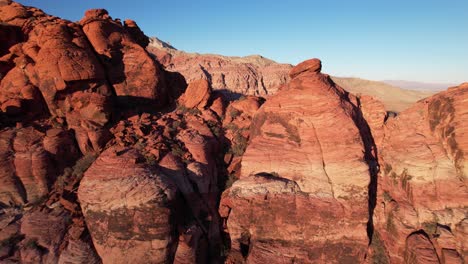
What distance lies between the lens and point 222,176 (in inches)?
573

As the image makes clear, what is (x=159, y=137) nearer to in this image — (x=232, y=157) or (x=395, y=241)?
(x=232, y=157)

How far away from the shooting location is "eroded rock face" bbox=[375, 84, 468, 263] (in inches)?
434

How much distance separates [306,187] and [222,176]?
4459 mm

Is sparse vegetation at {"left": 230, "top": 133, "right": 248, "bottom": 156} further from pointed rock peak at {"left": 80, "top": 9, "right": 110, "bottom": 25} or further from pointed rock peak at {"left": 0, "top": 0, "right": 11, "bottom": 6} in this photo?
pointed rock peak at {"left": 0, "top": 0, "right": 11, "bottom": 6}

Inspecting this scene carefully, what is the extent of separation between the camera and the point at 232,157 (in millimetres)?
15281

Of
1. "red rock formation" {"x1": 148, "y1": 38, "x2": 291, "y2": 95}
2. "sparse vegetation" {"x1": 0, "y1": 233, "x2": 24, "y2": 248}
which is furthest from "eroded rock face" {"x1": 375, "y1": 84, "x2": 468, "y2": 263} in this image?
"red rock formation" {"x1": 148, "y1": 38, "x2": 291, "y2": 95}

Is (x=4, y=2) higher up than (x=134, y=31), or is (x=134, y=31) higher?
(x=4, y=2)

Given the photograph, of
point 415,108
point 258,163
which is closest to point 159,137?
point 258,163

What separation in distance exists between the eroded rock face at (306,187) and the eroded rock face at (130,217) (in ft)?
9.98

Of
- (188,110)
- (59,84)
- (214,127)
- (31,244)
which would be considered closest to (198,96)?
(188,110)

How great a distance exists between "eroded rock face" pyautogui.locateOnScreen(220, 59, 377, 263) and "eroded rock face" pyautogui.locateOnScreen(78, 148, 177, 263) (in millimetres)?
3041

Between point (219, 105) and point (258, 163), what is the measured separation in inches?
249

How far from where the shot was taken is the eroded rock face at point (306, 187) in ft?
38.0

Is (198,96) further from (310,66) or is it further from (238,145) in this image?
(310,66)
